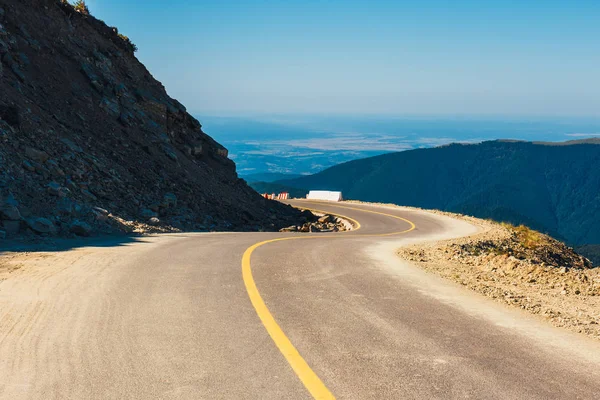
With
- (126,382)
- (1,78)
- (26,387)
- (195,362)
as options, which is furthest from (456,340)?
(1,78)

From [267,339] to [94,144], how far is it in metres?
18.5

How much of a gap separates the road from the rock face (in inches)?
258

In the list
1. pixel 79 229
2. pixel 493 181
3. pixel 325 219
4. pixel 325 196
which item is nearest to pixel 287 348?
pixel 79 229

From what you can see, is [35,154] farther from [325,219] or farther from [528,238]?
[528,238]

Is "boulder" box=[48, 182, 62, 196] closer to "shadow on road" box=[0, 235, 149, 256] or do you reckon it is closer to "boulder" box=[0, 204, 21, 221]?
"shadow on road" box=[0, 235, 149, 256]

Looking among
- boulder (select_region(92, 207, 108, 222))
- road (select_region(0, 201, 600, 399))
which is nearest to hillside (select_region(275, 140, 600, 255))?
boulder (select_region(92, 207, 108, 222))

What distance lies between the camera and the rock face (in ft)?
50.4

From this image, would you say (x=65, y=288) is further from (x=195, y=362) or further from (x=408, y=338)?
(x=408, y=338)

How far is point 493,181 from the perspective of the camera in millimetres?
156375

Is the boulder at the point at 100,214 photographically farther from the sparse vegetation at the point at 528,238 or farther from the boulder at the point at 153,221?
the sparse vegetation at the point at 528,238

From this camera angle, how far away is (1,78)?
66.0ft

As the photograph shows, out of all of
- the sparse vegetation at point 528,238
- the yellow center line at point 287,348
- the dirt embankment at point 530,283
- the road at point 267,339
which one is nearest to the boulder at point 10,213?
the road at point 267,339

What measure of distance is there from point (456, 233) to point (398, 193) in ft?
467

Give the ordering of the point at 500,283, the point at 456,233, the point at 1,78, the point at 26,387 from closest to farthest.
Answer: the point at 26,387 → the point at 500,283 → the point at 1,78 → the point at 456,233
